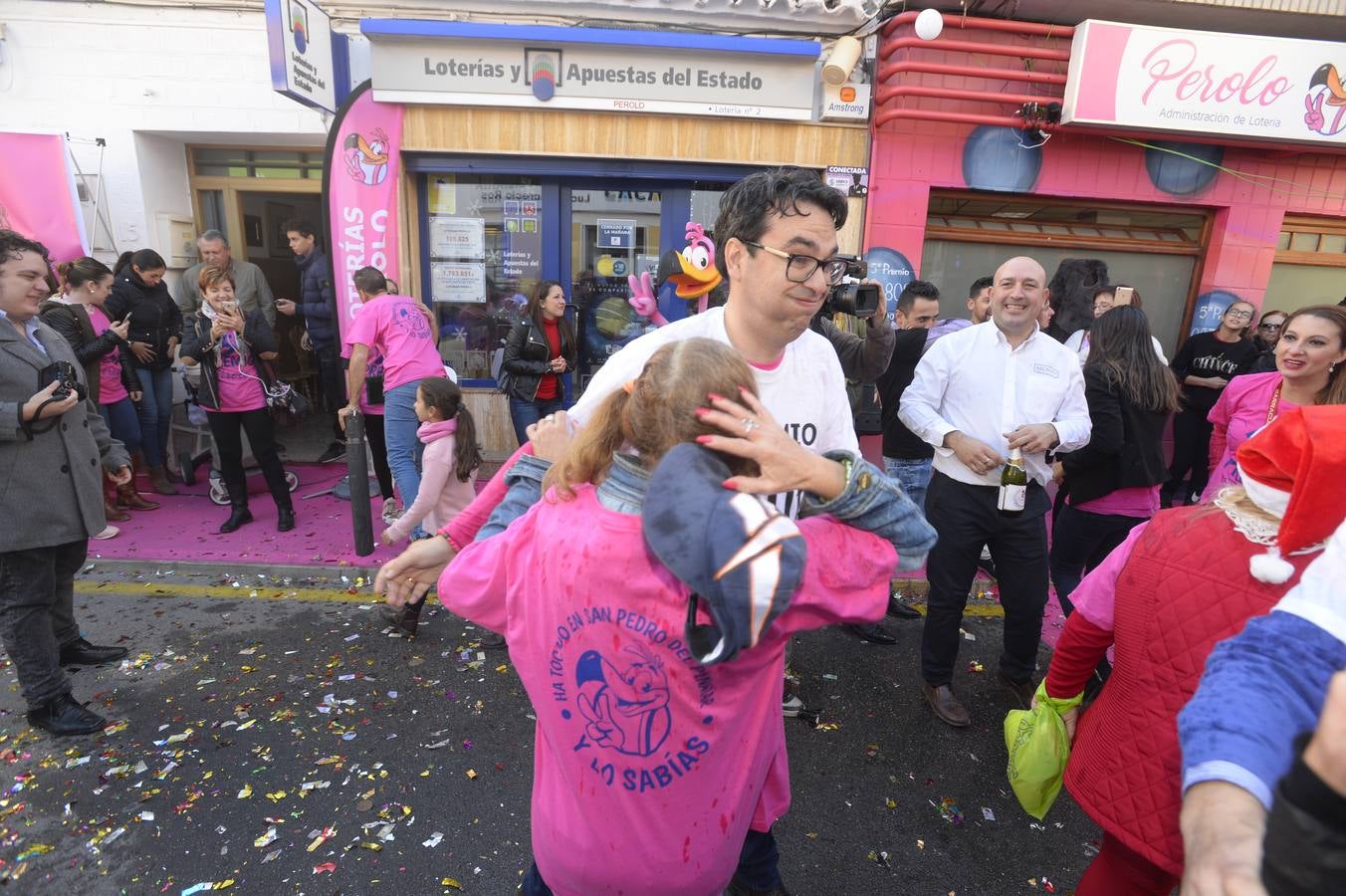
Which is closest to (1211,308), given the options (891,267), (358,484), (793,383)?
(891,267)

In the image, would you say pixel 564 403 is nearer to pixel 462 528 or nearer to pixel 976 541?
pixel 976 541

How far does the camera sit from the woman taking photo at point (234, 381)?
5.16m

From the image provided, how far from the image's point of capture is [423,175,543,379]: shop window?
6.99 m

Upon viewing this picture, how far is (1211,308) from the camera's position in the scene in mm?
7035

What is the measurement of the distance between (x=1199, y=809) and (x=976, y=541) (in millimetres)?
2505

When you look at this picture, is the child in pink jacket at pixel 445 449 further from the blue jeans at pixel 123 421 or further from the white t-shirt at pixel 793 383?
the blue jeans at pixel 123 421

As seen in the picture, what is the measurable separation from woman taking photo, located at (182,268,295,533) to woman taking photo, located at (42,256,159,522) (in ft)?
2.53

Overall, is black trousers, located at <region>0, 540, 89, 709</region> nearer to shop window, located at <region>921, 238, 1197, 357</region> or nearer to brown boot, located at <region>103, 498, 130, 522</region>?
brown boot, located at <region>103, 498, 130, 522</region>

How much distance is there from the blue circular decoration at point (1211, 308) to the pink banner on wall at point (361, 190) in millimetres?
8195

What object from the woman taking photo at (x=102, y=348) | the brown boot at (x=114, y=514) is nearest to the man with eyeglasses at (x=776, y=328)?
the woman taking photo at (x=102, y=348)

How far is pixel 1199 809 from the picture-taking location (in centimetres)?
88

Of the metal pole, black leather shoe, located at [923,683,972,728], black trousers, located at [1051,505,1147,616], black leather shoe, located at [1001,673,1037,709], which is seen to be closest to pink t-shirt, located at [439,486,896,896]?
black leather shoe, located at [923,683,972,728]

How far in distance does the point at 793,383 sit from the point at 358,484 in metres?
3.85

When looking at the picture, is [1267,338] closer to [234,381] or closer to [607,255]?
[607,255]
